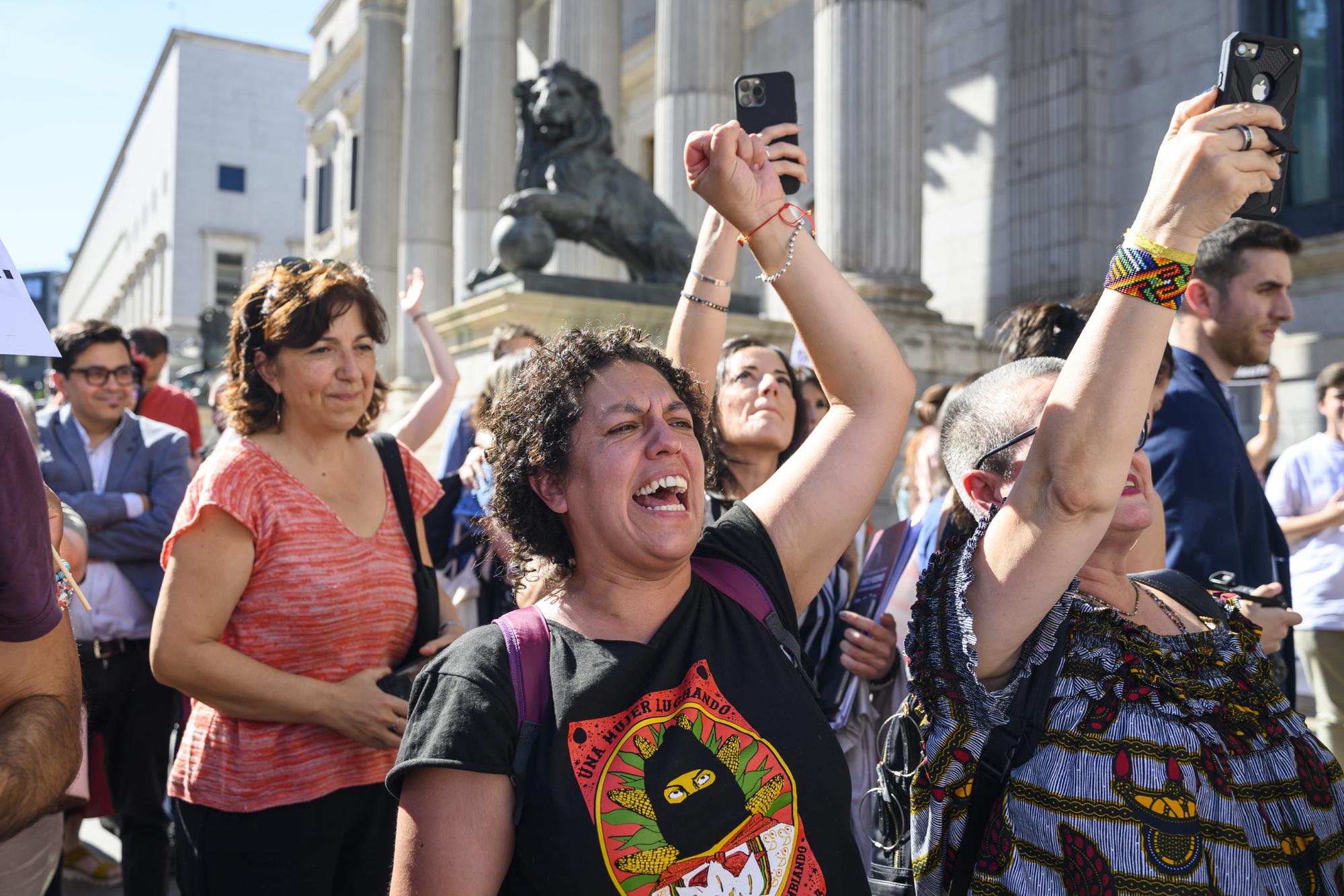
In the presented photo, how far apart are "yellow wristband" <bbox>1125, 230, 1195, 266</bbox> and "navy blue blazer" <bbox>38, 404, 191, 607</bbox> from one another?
13.9 ft

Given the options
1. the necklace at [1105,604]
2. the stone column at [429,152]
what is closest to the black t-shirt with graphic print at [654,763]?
the necklace at [1105,604]

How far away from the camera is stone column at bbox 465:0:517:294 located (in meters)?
18.5

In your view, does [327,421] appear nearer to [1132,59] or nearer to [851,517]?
[851,517]

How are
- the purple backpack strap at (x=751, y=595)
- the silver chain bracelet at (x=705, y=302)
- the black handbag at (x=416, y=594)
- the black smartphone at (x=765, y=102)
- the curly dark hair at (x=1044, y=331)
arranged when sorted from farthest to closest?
the curly dark hair at (x=1044, y=331) < the black handbag at (x=416, y=594) < the silver chain bracelet at (x=705, y=302) < the black smartphone at (x=765, y=102) < the purple backpack strap at (x=751, y=595)

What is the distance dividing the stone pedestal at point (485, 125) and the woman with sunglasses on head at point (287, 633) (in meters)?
15.5

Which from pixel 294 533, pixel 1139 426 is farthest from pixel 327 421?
pixel 1139 426

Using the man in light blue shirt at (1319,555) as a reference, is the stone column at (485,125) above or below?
above

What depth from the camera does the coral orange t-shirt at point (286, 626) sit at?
9.52 feet

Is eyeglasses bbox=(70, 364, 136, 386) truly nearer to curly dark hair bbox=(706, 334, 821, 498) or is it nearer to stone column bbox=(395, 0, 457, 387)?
curly dark hair bbox=(706, 334, 821, 498)

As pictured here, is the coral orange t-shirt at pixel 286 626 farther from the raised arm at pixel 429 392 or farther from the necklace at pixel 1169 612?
the raised arm at pixel 429 392

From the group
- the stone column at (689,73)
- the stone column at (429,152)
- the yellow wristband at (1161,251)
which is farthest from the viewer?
the stone column at (429,152)

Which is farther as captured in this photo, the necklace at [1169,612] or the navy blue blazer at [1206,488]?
the navy blue blazer at [1206,488]

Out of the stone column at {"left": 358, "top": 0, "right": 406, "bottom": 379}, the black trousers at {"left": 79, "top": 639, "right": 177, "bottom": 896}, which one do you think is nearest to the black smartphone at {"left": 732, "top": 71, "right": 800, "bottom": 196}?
the black trousers at {"left": 79, "top": 639, "right": 177, "bottom": 896}

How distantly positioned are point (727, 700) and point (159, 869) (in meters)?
3.16
